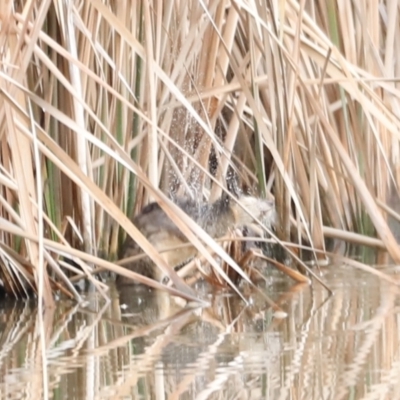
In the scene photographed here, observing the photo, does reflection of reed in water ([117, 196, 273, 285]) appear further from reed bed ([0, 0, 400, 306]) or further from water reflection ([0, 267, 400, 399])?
water reflection ([0, 267, 400, 399])

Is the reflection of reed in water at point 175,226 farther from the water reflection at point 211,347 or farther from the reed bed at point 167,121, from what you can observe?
the water reflection at point 211,347

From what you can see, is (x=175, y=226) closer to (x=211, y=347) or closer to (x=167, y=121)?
(x=167, y=121)

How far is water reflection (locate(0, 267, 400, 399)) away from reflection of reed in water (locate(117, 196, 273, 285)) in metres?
0.21

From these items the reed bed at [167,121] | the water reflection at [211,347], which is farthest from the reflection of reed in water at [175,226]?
the water reflection at [211,347]

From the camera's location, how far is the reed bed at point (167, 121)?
2.70 meters

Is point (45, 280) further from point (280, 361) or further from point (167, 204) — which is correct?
point (280, 361)

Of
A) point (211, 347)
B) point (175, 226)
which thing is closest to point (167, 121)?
point (175, 226)

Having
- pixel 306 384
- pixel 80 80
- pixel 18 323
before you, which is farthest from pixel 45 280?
pixel 306 384

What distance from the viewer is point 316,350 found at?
215 centimetres

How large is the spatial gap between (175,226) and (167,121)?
13.2 inches

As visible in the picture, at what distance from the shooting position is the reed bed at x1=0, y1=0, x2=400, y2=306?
106 inches

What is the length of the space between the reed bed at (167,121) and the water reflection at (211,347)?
0.49 feet

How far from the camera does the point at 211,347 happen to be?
2240mm

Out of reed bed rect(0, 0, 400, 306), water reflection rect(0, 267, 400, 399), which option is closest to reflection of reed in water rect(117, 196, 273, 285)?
reed bed rect(0, 0, 400, 306)
